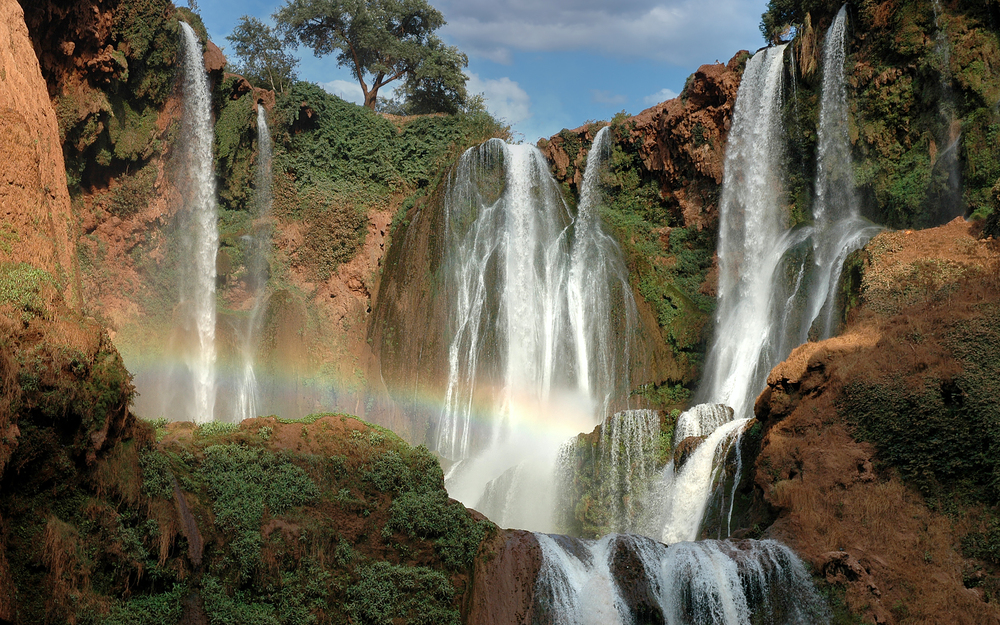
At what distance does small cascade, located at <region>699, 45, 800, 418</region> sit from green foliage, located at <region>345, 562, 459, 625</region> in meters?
13.4

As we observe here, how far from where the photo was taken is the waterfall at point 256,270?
95.9ft

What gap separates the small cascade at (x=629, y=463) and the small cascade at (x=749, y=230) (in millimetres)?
3387

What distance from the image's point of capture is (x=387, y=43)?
40562 millimetres

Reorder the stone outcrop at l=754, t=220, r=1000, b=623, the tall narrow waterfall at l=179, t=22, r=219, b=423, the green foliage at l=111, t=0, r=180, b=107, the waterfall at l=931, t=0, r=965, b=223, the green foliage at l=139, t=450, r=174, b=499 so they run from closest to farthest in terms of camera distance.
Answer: the green foliage at l=139, t=450, r=174, b=499, the stone outcrop at l=754, t=220, r=1000, b=623, the waterfall at l=931, t=0, r=965, b=223, the green foliage at l=111, t=0, r=180, b=107, the tall narrow waterfall at l=179, t=22, r=219, b=423

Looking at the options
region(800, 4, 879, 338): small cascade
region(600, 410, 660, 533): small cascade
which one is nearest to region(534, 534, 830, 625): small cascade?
region(600, 410, 660, 533): small cascade

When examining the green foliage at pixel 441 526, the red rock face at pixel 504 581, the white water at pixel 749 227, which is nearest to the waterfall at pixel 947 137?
the white water at pixel 749 227

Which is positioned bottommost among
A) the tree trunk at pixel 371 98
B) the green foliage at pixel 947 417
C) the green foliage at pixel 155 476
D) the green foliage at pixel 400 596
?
the green foliage at pixel 400 596

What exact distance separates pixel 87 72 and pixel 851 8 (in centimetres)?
2446

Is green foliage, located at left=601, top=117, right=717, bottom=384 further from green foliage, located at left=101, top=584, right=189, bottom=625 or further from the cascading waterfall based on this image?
green foliage, located at left=101, top=584, right=189, bottom=625

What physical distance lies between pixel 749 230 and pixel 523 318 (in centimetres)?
→ 887

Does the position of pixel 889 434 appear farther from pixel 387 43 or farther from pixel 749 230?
pixel 387 43

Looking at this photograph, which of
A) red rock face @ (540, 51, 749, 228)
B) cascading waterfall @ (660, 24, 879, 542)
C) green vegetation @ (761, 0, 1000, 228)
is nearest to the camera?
cascading waterfall @ (660, 24, 879, 542)

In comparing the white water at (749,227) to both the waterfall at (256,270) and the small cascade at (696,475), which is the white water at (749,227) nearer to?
the small cascade at (696,475)

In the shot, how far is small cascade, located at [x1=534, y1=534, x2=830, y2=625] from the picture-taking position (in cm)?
1262
